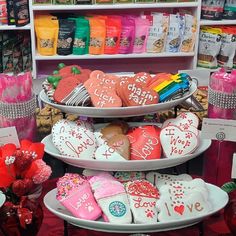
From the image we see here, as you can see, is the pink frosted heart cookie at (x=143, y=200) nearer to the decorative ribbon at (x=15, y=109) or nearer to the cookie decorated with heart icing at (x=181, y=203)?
the cookie decorated with heart icing at (x=181, y=203)

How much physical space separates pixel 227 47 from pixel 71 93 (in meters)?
2.30

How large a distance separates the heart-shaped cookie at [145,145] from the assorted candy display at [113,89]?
0.09 meters

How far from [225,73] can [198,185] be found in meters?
0.35

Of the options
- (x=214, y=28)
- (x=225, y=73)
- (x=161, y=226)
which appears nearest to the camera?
(x=161, y=226)

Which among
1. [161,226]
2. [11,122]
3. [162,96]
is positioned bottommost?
[161,226]

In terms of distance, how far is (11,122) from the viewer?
1.32 m

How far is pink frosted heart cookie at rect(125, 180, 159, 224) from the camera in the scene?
1.07 m

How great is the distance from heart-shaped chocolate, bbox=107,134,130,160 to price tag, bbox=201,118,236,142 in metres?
0.21

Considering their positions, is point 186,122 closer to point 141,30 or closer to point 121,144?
point 121,144

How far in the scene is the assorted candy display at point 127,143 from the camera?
1154mm

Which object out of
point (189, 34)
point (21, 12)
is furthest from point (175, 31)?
point (21, 12)

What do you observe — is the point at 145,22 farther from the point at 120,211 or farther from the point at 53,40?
the point at 120,211

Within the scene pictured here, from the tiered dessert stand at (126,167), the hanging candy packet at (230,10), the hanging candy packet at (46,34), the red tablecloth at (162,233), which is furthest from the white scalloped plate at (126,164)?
the hanging candy packet at (230,10)

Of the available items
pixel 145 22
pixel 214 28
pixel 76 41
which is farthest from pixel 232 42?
pixel 76 41
